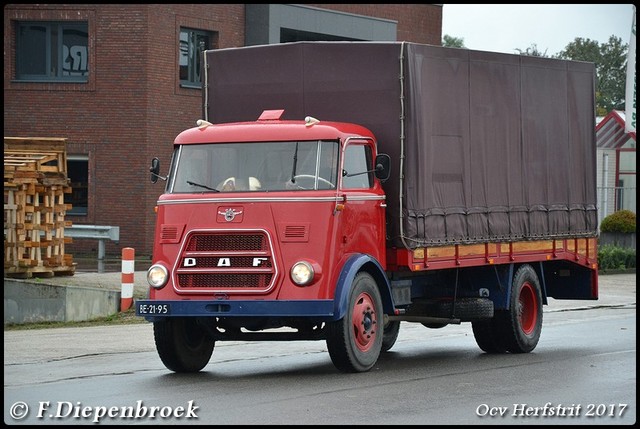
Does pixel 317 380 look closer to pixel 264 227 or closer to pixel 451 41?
pixel 264 227

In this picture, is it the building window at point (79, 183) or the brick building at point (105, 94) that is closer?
the brick building at point (105, 94)

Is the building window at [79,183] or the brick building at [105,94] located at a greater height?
the brick building at [105,94]

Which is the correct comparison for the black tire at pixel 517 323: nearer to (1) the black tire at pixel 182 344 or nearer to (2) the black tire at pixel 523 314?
(2) the black tire at pixel 523 314

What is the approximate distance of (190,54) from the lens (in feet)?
119

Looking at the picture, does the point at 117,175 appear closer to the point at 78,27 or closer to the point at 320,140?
the point at 78,27

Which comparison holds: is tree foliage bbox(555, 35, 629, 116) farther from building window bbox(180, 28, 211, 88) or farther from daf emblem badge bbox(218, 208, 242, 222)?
daf emblem badge bbox(218, 208, 242, 222)

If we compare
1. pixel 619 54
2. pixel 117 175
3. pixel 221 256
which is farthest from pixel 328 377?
pixel 619 54

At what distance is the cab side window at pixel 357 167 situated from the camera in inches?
559

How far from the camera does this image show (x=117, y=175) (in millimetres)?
35531

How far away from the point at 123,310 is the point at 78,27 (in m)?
15.2

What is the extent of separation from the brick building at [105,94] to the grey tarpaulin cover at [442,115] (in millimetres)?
18642

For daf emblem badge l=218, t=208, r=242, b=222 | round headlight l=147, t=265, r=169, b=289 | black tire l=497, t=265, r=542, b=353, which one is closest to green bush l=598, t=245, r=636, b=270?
black tire l=497, t=265, r=542, b=353

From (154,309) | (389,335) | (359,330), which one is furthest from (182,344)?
(389,335)

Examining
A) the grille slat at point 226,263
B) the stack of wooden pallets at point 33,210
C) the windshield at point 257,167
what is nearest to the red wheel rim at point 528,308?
the windshield at point 257,167
